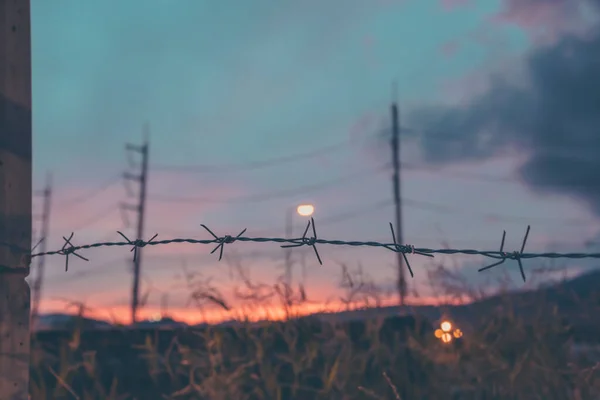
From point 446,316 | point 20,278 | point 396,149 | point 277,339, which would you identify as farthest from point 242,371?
point 396,149

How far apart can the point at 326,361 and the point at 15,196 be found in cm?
257

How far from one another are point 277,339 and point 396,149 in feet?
92.1

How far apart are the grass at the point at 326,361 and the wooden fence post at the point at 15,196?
1706 millimetres

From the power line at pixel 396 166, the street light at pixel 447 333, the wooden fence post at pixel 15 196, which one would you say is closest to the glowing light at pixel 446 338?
the street light at pixel 447 333

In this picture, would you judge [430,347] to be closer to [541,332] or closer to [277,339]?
[541,332]

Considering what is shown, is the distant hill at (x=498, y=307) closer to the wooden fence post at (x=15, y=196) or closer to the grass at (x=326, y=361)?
the grass at (x=326, y=361)

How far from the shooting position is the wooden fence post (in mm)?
2785

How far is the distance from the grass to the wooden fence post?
1.71 metres

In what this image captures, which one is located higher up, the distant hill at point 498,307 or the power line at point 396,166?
the power line at point 396,166

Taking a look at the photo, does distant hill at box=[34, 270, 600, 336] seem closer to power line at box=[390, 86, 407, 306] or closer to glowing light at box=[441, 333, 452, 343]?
glowing light at box=[441, 333, 452, 343]

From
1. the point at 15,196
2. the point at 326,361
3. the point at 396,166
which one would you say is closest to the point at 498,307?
the point at 326,361

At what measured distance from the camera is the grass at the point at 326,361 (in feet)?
14.6

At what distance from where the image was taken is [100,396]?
4844 millimetres

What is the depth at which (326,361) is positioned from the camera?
4.70 meters
